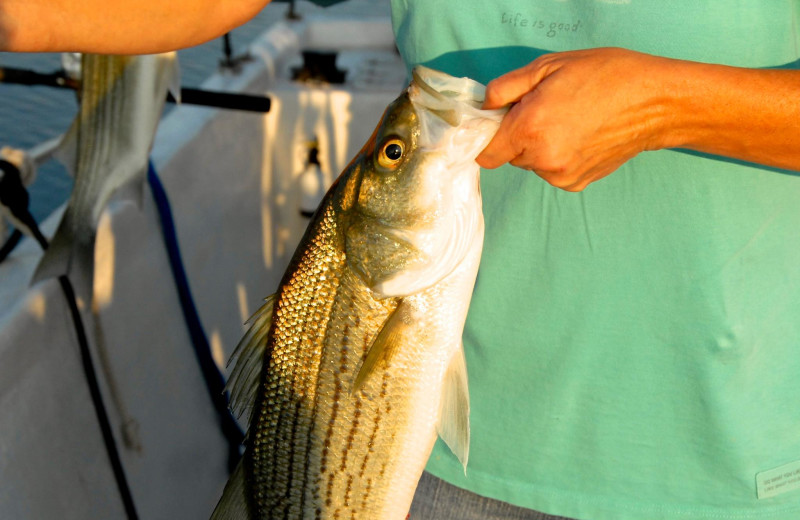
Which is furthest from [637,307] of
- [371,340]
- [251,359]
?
[251,359]

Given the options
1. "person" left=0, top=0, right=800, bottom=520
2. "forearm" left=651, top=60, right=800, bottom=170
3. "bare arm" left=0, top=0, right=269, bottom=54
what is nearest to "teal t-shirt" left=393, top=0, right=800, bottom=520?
"person" left=0, top=0, right=800, bottom=520

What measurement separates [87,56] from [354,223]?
1.54m

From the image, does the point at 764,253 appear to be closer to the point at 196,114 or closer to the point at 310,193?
the point at 196,114

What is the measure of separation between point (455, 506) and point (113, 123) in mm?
1657

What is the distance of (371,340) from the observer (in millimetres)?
1210

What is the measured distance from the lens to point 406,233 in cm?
121

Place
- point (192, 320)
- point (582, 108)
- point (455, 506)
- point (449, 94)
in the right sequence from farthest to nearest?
point (192, 320)
point (455, 506)
point (449, 94)
point (582, 108)

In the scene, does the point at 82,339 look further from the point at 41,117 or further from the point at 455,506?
the point at 41,117

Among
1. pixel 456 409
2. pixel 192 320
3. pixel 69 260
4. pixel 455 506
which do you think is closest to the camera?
pixel 456 409

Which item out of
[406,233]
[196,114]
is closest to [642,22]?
[406,233]

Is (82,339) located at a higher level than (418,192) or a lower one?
lower

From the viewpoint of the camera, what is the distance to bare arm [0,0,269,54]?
3.68 ft

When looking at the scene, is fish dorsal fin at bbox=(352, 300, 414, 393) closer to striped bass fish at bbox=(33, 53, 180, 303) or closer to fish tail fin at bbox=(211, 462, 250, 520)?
fish tail fin at bbox=(211, 462, 250, 520)

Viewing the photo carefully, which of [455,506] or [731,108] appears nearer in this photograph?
[731,108]
